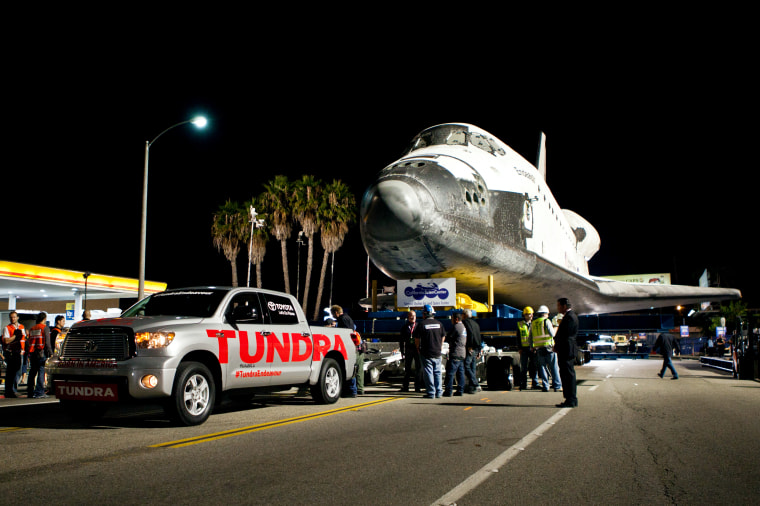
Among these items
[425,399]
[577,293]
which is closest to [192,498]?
[425,399]

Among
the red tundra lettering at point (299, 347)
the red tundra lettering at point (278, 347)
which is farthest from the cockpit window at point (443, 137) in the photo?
the red tundra lettering at point (278, 347)

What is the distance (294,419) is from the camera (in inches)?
340

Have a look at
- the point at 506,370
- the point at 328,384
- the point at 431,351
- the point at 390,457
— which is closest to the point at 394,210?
the point at 431,351

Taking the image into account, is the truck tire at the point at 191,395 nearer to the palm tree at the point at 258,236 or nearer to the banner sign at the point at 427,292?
the banner sign at the point at 427,292

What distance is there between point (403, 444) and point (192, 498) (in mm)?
2719

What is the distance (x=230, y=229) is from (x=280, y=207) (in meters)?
4.35

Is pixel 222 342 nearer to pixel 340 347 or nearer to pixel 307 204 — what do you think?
pixel 340 347

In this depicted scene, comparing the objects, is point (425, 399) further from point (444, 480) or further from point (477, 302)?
point (444, 480)

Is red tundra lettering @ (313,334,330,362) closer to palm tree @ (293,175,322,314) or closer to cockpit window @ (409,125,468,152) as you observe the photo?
cockpit window @ (409,125,468,152)

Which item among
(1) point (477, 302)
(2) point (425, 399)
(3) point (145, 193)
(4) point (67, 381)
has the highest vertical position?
(3) point (145, 193)

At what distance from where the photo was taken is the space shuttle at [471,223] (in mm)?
12445

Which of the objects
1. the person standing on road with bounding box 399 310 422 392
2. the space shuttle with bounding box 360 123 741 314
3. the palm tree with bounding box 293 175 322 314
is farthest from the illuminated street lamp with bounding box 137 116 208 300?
the palm tree with bounding box 293 175 322 314

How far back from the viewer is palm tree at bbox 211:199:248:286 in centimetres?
4719

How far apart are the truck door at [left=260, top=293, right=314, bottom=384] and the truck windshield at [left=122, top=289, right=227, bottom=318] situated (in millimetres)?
798
